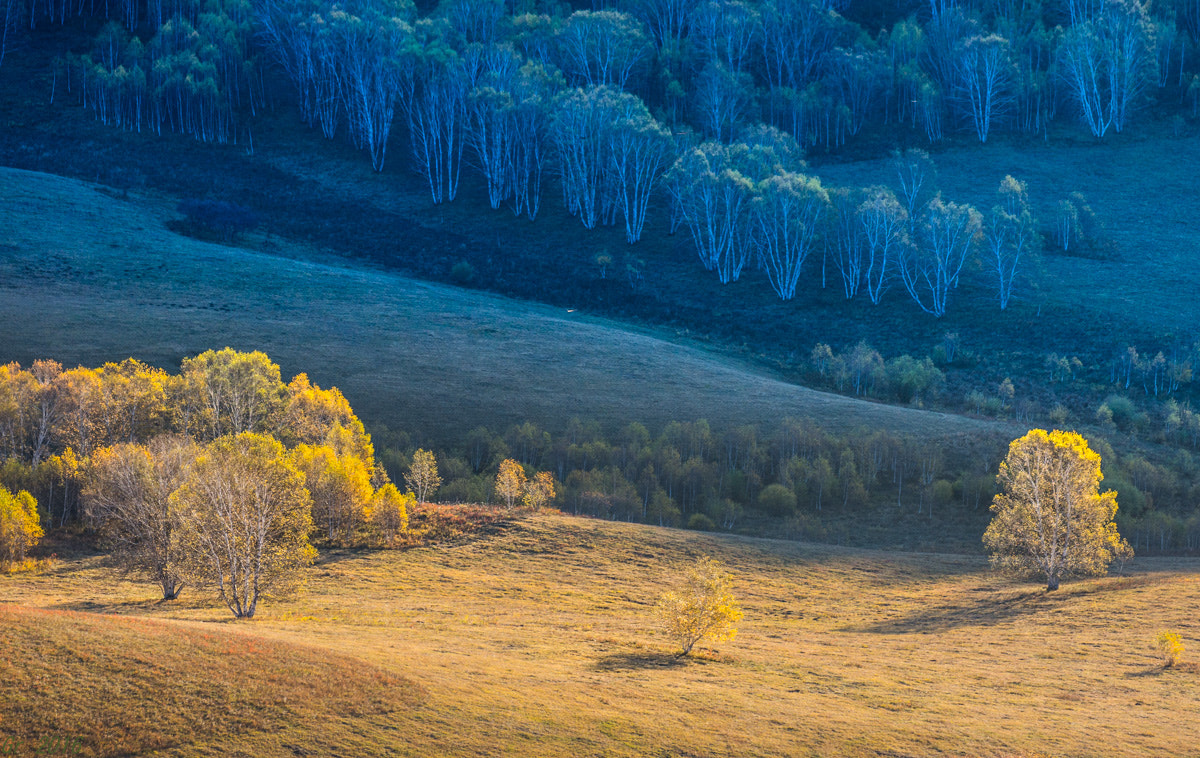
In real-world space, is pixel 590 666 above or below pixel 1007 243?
below

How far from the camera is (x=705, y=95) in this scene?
159750mm

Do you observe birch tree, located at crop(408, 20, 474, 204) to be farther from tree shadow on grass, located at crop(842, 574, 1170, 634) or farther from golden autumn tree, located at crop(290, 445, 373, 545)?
tree shadow on grass, located at crop(842, 574, 1170, 634)

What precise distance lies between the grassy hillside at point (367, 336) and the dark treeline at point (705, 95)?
31.2 metres

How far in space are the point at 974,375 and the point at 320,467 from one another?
75132 mm

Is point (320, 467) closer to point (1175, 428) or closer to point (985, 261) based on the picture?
point (1175, 428)

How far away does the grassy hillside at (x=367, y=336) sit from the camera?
8412 cm

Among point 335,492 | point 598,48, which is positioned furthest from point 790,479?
point 598,48

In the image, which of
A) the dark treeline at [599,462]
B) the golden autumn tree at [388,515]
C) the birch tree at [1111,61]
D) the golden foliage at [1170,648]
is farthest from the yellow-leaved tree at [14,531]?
the birch tree at [1111,61]

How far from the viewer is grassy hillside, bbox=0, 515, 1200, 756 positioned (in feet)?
89.2

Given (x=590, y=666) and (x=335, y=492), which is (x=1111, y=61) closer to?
Answer: (x=335, y=492)

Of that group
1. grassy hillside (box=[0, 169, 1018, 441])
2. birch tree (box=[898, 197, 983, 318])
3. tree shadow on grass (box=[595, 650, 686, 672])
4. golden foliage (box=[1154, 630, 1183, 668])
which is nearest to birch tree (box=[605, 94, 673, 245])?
grassy hillside (box=[0, 169, 1018, 441])

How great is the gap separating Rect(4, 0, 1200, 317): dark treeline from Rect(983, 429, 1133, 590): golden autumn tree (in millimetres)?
65380

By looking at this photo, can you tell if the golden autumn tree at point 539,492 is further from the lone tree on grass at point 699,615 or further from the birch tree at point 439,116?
the birch tree at point 439,116

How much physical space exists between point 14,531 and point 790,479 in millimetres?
54767
